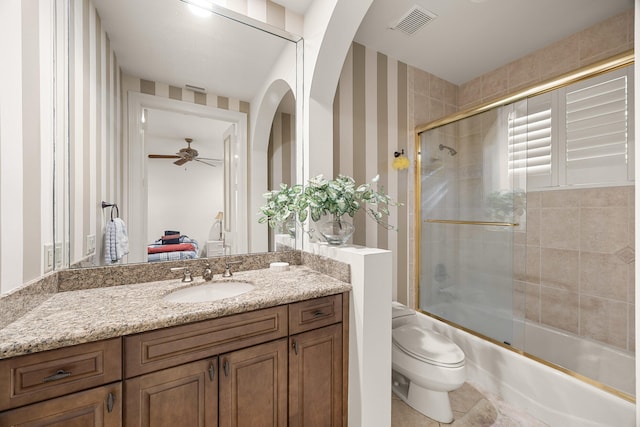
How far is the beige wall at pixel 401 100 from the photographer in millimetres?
1901

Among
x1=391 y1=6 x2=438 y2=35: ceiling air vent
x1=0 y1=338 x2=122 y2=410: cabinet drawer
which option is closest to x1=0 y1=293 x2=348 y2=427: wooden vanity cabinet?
x1=0 y1=338 x2=122 y2=410: cabinet drawer

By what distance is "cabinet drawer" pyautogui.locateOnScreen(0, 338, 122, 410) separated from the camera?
0.67 meters

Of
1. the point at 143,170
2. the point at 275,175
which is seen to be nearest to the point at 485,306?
the point at 275,175

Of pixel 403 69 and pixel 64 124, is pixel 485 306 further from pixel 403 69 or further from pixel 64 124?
pixel 64 124

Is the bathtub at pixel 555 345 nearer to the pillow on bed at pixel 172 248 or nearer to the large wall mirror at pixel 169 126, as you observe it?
the large wall mirror at pixel 169 126

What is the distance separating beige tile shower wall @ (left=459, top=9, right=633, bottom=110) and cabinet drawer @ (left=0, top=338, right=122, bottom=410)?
3.12 m

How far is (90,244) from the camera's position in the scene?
47.4 inches

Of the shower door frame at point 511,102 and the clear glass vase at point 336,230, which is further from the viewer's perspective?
the clear glass vase at point 336,230

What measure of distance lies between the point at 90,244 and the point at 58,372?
661 mm

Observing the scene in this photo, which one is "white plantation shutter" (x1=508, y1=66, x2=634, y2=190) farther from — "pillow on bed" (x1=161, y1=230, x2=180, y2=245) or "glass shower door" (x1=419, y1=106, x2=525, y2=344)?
"pillow on bed" (x1=161, y1=230, x2=180, y2=245)

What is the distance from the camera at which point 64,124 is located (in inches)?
43.4

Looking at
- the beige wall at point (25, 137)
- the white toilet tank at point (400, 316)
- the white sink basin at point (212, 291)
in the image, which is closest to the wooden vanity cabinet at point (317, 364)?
the white sink basin at point (212, 291)

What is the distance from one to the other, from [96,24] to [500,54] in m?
2.78

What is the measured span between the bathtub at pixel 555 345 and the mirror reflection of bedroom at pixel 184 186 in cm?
190
